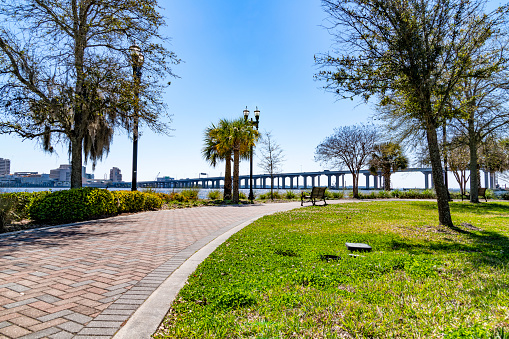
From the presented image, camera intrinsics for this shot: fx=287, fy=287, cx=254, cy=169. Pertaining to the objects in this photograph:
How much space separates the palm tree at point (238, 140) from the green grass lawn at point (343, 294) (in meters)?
15.0

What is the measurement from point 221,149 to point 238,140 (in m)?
1.70

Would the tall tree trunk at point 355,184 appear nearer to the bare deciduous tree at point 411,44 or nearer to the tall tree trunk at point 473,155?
the tall tree trunk at point 473,155

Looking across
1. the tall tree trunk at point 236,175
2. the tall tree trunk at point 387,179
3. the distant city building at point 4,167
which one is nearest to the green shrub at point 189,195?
the tall tree trunk at point 236,175

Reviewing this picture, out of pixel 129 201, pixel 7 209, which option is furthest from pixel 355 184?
pixel 7 209

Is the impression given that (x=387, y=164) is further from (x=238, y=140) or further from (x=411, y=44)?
(x=411, y=44)

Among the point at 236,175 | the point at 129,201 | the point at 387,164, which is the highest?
the point at 387,164

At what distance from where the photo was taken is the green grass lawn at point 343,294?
2.22m

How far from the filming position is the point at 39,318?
2568 mm

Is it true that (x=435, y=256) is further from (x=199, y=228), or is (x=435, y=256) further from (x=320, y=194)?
(x=320, y=194)

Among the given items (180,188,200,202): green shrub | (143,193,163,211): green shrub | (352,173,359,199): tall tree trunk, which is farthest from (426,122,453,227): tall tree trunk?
(352,173,359,199): tall tree trunk

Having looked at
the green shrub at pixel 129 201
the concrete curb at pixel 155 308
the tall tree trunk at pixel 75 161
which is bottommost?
the concrete curb at pixel 155 308

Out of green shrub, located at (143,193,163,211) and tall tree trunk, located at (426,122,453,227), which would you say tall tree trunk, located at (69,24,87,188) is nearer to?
green shrub, located at (143,193,163,211)

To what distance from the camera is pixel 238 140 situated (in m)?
20.5

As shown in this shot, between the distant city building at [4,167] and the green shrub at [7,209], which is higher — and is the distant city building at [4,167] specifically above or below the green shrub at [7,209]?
above
